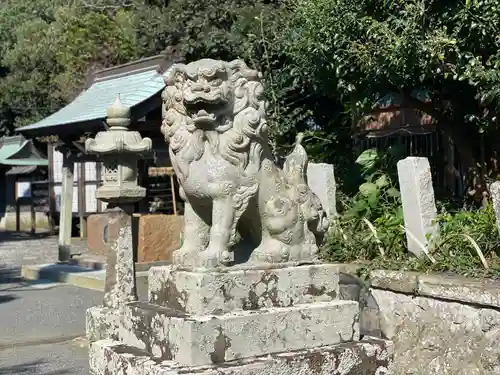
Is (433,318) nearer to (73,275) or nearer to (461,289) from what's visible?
(461,289)

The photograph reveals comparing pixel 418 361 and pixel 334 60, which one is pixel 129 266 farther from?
pixel 334 60

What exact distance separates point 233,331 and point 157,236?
9048 millimetres

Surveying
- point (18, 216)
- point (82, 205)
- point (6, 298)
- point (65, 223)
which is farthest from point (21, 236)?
point (6, 298)

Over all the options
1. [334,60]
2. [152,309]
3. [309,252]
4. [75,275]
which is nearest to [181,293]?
[152,309]

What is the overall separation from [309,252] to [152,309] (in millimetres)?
802

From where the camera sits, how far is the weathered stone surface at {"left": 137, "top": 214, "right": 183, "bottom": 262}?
38.1 ft

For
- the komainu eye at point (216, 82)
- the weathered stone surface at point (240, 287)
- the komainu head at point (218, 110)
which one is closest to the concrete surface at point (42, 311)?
the weathered stone surface at point (240, 287)

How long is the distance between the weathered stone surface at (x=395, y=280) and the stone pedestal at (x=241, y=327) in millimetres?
2603

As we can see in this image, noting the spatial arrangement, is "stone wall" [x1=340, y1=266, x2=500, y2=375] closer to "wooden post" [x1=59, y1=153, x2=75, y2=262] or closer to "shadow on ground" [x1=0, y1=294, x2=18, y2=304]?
"shadow on ground" [x1=0, y1=294, x2=18, y2=304]

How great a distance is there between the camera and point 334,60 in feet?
26.1

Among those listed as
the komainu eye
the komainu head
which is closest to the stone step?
the komainu head

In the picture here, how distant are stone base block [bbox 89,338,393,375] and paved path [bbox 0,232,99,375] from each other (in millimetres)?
3429

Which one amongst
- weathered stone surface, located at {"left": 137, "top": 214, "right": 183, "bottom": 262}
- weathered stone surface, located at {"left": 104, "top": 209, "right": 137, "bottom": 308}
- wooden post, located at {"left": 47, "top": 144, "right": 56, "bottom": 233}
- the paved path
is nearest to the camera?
weathered stone surface, located at {"left": 104, "top": 209, "right": 137, "bottom": 308}

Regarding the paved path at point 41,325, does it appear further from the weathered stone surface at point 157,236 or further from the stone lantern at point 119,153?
the stone lantern at point 119,153
